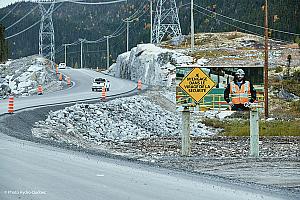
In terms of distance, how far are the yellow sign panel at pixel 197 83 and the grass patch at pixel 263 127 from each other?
15.2m

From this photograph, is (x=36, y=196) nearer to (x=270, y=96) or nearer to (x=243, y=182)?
(x=243, y=182)

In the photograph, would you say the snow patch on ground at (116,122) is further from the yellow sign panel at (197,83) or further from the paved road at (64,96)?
the yellow sign panel at (197,83)

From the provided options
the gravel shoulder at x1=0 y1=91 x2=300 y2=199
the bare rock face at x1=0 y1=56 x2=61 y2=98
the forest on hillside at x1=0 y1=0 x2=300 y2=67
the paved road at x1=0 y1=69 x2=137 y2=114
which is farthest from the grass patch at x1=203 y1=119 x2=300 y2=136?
the forest on hillside at x1=0 y1=0 x2=300 y2=67

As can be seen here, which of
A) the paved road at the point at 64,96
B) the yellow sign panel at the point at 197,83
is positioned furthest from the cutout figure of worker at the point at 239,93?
the paved road at the point at 64,96

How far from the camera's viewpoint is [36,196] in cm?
976

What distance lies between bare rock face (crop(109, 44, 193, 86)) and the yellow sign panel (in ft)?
148

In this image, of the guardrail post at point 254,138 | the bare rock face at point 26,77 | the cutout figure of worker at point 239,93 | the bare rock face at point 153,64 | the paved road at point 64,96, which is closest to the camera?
the guardrail post at point 254,138

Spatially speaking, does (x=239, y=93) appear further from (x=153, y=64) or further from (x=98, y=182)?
(x=153, y=64)

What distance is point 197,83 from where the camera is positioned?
68.0 feet

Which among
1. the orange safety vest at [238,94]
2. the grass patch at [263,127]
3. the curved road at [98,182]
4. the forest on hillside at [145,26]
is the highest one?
the forest on hillside at [145,26]

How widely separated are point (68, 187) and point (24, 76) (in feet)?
186

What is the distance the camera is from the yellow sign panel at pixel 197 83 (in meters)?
20.7

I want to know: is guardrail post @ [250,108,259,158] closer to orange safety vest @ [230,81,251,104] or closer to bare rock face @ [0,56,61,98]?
orange safety vest @ [230,81,251,104]

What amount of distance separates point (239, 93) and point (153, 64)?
51342 millimetres
